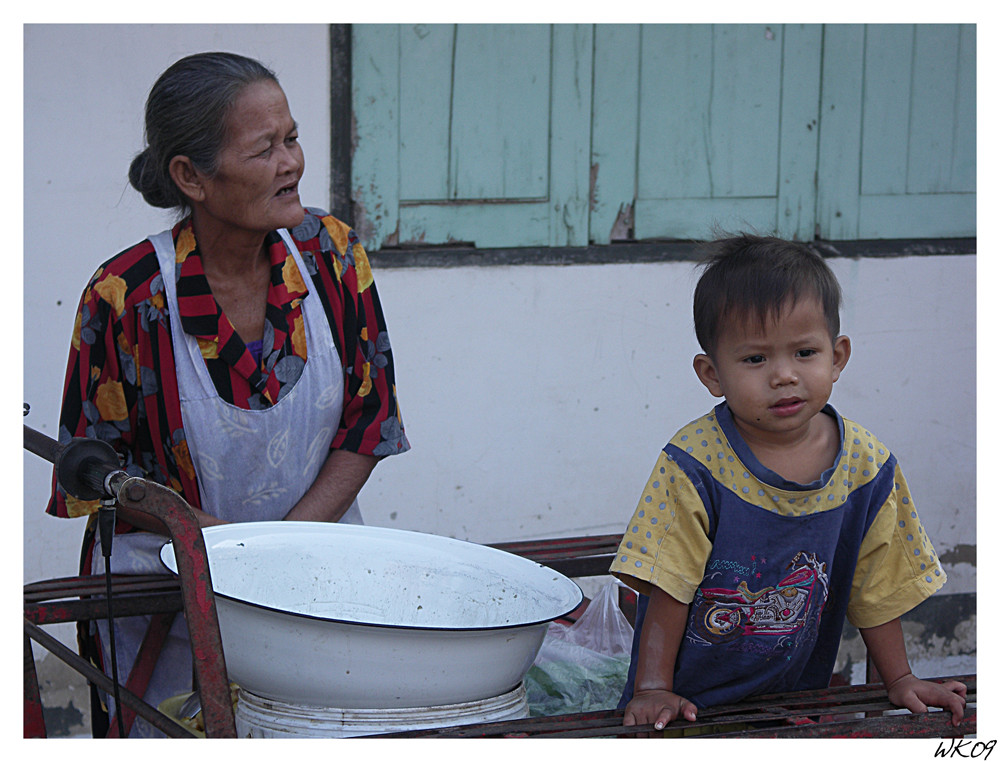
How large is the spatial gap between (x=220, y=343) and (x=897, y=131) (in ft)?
7.87

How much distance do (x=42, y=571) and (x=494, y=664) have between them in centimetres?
191

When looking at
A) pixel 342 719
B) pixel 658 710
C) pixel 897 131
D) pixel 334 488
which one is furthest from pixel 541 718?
pixel 897 131

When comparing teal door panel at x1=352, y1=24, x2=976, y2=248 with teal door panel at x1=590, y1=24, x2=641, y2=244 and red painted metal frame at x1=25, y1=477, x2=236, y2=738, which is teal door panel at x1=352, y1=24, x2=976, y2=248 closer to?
teal door panel at x1=590, y1=24, x2=641, y2=244

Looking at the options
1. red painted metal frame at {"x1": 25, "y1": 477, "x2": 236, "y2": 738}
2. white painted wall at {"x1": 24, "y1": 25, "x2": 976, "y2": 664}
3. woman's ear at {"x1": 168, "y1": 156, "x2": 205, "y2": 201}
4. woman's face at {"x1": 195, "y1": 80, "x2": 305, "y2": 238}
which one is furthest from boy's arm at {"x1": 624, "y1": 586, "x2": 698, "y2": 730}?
white painted wall at {"x1": 24, "y1": 25, "x2": 976, "y2": 664}

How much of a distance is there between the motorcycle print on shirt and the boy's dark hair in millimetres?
356

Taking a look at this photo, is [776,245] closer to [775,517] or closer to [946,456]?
[775,517]

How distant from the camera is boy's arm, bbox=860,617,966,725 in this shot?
1524mm

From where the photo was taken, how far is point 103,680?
1.52m

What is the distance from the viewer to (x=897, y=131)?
3.33 m

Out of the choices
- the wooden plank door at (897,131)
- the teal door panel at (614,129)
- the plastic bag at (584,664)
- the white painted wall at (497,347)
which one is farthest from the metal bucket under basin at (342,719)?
the wooden plank door at (897,131)

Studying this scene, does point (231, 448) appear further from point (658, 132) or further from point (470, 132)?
point (658, 132)

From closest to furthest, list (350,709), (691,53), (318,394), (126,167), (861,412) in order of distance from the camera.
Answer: (350,709) → (318,394) → (126,167) → (691,53) → (861,412)

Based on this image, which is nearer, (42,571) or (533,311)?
(42,571)

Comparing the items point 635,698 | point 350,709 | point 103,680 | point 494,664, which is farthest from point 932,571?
point 103,680
